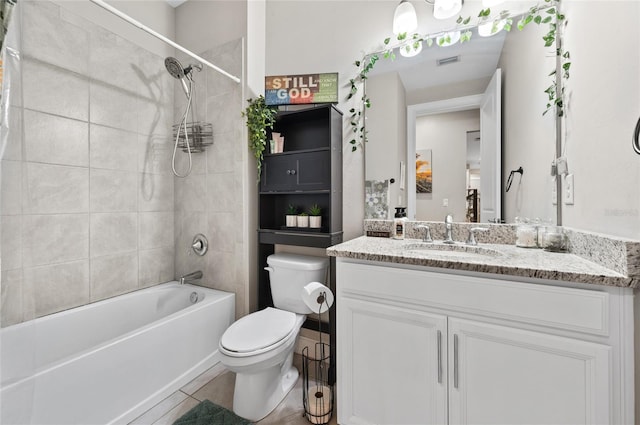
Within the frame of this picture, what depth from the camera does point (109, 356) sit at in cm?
129

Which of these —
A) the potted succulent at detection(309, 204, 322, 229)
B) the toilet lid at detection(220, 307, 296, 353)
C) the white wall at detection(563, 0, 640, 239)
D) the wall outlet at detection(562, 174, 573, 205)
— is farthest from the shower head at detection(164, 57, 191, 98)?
the wall outlet at detection(562, 174, 573, 205)

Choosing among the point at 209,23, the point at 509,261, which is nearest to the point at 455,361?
the point at 509,261

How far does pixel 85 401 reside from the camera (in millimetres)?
1211

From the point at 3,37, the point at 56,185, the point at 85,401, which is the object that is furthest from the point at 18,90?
the point at 85,401

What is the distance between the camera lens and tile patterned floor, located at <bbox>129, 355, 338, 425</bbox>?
1.40 metres

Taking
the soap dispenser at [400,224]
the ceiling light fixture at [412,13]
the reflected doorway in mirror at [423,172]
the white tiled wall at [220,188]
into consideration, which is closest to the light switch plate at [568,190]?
the reflected doorway in mirror at [423,172]

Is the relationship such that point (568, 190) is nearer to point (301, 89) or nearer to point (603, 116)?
point (603, 116)

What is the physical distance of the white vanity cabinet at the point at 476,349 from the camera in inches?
32.7

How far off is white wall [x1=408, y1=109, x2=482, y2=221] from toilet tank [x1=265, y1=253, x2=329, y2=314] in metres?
0.72

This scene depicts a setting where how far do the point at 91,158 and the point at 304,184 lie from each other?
4.62ft

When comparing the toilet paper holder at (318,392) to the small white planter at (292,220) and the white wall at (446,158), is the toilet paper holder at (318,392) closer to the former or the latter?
the small white planter at (292,220)

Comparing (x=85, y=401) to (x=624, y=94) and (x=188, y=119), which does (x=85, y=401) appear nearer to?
(x=188, y=119)

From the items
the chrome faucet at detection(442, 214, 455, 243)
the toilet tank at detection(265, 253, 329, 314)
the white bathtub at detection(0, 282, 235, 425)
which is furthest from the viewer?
the toilet tank at detection(265, 253, 329, 314)

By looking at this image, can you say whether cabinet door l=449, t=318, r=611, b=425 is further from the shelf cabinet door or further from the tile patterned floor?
the shelf cabinet door
